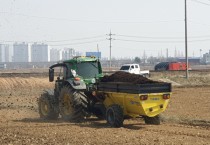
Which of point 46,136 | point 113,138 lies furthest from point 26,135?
point 113,138

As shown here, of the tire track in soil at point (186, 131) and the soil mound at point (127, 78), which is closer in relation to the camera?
the tire track in soil at point (186, 131)

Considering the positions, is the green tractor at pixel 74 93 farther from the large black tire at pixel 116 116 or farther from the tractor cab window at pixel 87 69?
the large black tire at pixel 116 116

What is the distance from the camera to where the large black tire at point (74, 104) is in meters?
15.8

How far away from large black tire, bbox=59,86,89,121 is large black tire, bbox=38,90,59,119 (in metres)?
1.16

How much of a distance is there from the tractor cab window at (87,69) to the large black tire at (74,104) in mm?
881

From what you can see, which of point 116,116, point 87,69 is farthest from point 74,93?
point 116,116

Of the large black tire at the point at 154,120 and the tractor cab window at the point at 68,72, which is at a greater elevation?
the tractor cab window at the point at 68,72

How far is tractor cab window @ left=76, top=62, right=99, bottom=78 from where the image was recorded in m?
16.9

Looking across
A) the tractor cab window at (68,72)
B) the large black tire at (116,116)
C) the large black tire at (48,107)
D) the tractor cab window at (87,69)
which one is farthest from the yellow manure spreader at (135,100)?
the large black tire at (48,107)

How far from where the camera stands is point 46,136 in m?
12.5

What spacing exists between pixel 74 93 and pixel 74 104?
41 cm

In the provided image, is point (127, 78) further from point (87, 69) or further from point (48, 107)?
point (48, 107)

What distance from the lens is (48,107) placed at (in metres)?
17.8

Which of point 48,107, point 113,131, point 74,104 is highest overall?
point 74,104
